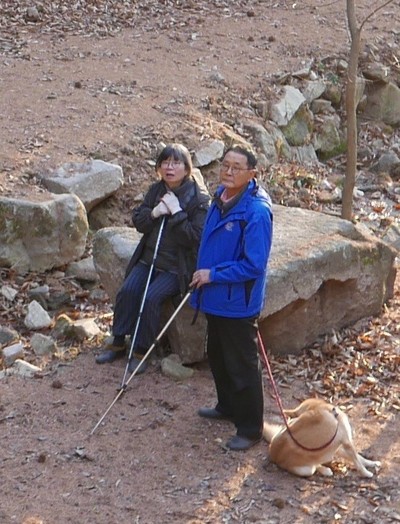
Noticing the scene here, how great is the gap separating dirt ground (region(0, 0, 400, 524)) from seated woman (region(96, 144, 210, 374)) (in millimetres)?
346

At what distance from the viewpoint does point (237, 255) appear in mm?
5805

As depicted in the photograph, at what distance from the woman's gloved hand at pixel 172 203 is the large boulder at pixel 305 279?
743 millimetres

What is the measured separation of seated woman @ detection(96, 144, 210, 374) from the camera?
6707 millimetres

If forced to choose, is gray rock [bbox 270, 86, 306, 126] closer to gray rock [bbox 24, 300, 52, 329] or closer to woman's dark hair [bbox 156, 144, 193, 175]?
gray rock [bbox 24, 300, 52, 329]

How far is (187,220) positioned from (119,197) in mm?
4185

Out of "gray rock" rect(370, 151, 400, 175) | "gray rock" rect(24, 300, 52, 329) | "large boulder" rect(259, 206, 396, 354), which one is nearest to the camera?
"large boulder" rect(259, 206, 396, 354)

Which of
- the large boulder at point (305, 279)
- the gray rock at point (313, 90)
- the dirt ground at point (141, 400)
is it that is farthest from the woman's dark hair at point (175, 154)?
the gray rock at point (313, 90)

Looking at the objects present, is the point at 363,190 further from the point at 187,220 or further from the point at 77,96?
the point at 187,220

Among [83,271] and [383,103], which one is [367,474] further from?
[383,103]

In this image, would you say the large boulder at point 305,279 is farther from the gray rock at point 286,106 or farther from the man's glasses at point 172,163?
the gray rock at point 286,106

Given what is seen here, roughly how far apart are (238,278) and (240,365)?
1.99 ft

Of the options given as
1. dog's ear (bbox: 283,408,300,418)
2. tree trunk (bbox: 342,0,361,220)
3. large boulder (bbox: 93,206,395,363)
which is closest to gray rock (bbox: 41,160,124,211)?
tree trunk (bbox: 342,0,361,220)

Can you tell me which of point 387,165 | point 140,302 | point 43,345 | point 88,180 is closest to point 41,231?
point 88,180

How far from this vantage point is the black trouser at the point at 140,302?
685cm
